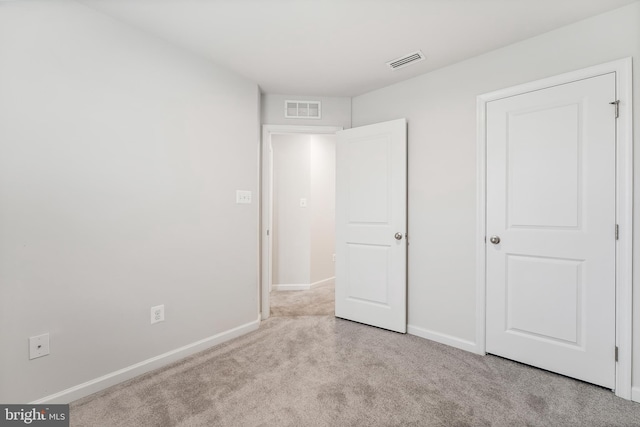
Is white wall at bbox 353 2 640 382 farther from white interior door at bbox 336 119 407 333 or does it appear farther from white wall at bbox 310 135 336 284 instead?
white wall at bbox 310 135 336 284

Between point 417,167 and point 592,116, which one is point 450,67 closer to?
point 417,167

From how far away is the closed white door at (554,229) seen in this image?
1868mm

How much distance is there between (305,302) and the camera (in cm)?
374

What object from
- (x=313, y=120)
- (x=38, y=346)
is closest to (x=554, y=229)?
(x=313, y=120)

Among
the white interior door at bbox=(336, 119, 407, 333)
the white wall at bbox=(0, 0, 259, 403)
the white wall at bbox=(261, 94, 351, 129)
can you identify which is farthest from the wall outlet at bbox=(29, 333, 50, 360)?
the white wall at bbox=(261, 94, 351, 129)

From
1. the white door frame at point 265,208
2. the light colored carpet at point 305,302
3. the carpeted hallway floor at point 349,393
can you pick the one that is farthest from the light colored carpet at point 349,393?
the light colored carpet at point 305,302

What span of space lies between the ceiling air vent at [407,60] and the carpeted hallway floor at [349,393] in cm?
237

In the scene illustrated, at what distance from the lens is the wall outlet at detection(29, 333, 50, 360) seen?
160cm

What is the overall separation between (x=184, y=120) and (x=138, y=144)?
1.35 ft

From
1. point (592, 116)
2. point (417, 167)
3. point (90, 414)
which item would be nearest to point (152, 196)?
point (90, 414)

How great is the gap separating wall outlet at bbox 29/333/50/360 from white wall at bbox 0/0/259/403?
0.10 feet
